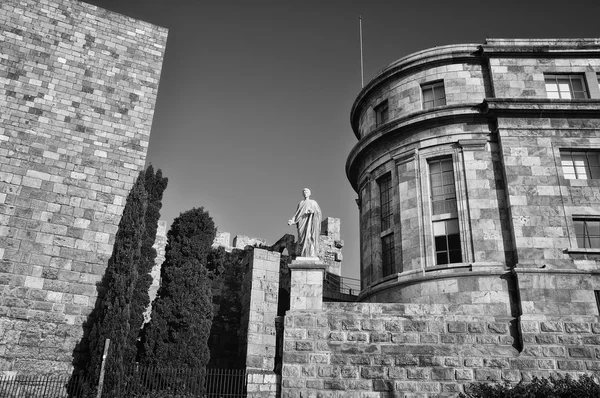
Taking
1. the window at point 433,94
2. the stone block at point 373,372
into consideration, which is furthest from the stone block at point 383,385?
the window at point 433,94

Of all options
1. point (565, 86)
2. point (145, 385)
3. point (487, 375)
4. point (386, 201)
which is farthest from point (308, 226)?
point (565, 86)

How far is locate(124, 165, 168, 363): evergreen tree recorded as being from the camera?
1516 centimetres

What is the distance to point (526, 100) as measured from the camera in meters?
17.0

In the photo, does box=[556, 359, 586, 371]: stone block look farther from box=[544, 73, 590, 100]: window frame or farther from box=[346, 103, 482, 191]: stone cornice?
box=[544, 73, 590, 100]: window frame

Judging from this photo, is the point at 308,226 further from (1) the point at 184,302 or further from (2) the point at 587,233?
(2) the point at 587,233

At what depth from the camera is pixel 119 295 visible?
A: 15.0 m

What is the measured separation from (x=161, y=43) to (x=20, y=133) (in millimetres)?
6758

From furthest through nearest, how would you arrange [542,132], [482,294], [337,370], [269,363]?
1. [542,132]
2. [482,294]
3. [269,363]
4. [337,370]

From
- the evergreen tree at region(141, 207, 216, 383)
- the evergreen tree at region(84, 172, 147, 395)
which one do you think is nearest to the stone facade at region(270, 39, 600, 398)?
the evergreen tree at region(141, 207, 216, 383)

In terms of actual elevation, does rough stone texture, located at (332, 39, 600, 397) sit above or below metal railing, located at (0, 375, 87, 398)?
above

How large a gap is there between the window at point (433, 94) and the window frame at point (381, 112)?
1.68m

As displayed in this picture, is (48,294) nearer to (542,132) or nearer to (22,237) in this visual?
(22,237)

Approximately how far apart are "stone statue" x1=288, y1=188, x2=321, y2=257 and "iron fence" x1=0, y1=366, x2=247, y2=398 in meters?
3.94

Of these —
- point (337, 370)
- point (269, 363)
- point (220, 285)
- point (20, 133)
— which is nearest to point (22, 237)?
point (20, 133)
